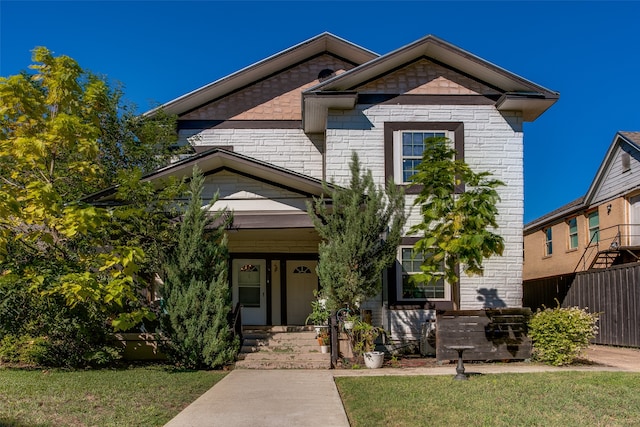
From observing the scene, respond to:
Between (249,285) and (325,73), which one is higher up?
(325,73)

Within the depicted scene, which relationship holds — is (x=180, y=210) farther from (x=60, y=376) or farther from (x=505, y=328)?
(x=505, y=328)

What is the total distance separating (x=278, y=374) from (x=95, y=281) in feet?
12.4

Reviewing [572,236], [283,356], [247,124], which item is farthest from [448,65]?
[572,236]

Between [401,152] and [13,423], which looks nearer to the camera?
[13,423]

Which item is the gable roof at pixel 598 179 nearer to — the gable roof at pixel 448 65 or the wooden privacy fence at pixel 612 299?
the wooden privacy fence at pixel 612 299

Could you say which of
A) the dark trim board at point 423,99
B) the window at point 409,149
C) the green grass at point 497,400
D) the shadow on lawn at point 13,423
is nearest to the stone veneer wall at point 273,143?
the dark trim board at point 423,99

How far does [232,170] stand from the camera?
535 inches

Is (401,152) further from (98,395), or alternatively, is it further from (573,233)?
(573,233)

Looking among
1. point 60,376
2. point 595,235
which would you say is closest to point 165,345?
point 60,376

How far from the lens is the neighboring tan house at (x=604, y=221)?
20.6 metres

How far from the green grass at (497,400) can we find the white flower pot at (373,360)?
151 centimetres

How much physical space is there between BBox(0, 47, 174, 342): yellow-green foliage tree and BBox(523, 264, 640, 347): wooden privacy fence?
12.6 meters

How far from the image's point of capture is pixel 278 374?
10969 millimetres

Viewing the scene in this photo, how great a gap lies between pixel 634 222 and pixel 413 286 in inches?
429
